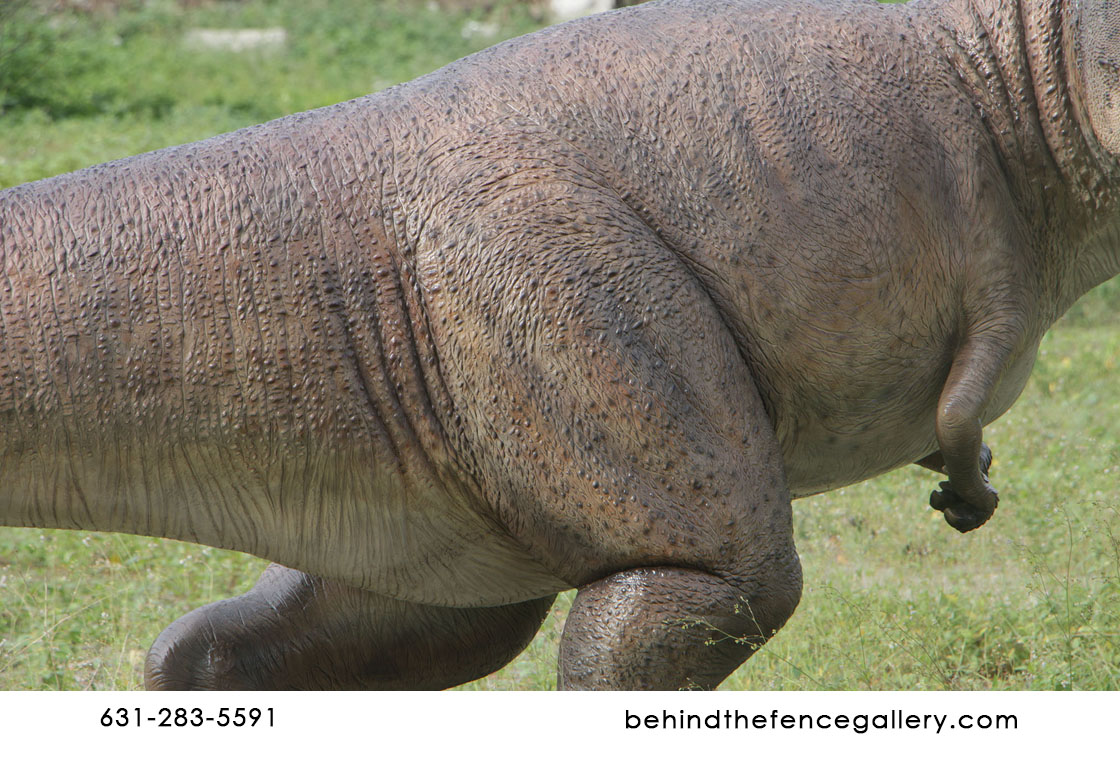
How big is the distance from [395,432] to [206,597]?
2.82 meters

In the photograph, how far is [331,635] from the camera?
312cm

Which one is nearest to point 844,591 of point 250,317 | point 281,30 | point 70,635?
point 70,635

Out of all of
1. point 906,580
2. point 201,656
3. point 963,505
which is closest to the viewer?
point 963,505

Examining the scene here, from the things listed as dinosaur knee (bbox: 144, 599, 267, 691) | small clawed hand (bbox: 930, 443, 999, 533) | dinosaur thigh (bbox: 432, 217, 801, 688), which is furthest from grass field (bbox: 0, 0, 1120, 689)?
dinosaur knee (bbox: 144, 599, 267, 691)

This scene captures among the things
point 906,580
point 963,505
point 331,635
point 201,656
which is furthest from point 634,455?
point 906,580

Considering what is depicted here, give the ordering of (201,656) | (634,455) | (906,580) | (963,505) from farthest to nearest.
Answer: (906,580) → (201,656) → (963,505) → (634,455)

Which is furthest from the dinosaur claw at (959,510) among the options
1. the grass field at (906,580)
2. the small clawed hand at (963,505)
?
the grass field at (906,580)

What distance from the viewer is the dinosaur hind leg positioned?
10.1ft

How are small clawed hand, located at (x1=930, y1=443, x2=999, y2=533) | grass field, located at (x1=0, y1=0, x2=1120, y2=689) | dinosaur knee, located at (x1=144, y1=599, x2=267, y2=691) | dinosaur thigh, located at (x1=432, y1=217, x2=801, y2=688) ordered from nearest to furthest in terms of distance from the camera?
dinosaur thigh, located at (x1=432, y1=217, x2=801, y2=688) → small clawed hand, located at (x1=930, y1=443, x2=999, y2=533) → dinosaur knee, located at (x1=144, y1=599, x2=267, y2=691) → grass field, located at (x1=0, y1=0, x2=1120, y2=689)

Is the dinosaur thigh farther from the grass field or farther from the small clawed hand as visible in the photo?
the grass field

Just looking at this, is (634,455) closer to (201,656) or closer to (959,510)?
(959,510)

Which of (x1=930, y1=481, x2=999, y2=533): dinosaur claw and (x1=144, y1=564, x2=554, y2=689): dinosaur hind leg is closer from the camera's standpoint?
(x1=930, y1=481, x2=999, y2=533): dinosaur claw

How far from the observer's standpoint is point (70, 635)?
4.54 meters

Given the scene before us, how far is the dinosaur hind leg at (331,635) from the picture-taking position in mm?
3074
